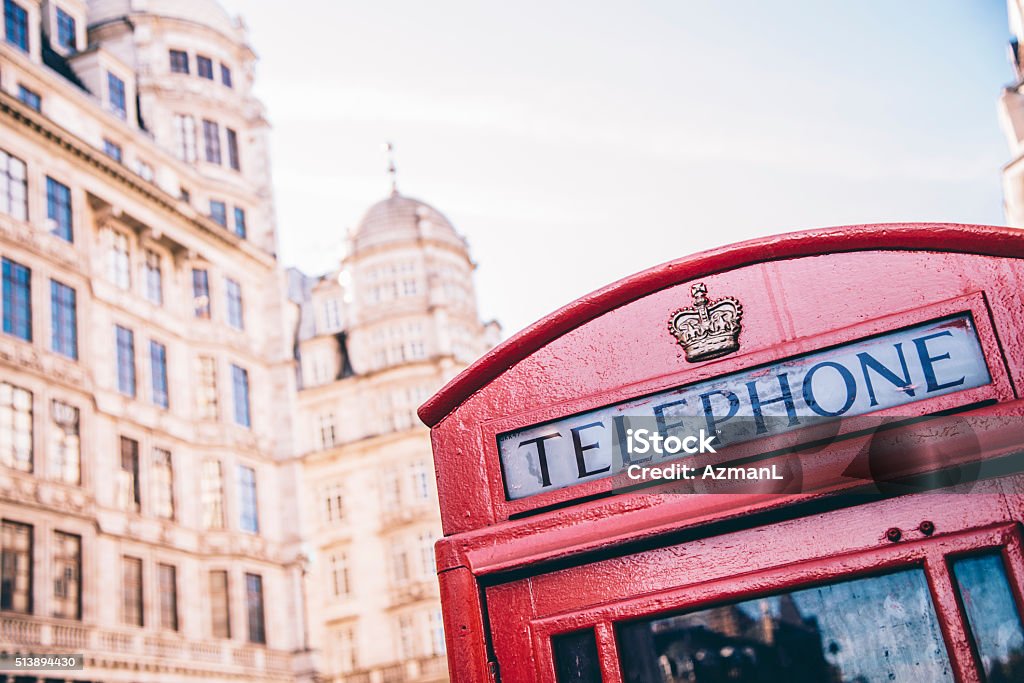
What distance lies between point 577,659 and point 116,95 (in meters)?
26.0

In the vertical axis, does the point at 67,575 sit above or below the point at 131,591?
above

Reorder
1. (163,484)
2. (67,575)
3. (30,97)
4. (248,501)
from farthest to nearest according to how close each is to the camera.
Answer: (248,501), (163,484), (30,97), (67,575)

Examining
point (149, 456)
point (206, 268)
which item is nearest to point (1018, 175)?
point (206, 268)

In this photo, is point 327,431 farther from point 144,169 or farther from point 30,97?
point 30,97

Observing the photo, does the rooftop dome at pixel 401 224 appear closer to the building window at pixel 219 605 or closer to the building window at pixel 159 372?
→ the building window at pixel 159 372

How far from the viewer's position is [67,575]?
1944 cm

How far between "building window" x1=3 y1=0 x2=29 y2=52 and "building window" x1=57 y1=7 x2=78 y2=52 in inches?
92.5

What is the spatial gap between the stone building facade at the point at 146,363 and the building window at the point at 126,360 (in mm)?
47

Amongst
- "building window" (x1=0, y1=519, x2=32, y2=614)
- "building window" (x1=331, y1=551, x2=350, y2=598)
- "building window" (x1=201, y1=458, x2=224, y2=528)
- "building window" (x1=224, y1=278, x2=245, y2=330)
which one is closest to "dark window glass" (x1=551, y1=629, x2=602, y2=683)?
"building window" (x1=0, y1=519, x2=32, y2=614)

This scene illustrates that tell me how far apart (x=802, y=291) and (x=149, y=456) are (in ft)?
71.2

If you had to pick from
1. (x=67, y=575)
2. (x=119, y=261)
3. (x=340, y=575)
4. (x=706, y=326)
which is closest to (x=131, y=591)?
(x=67, y=575)

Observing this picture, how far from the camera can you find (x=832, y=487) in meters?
2.62

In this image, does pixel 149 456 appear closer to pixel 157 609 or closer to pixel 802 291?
pixel 157 609

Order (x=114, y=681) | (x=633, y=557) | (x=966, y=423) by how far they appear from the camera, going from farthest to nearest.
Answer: (x=114, y=681), (x=633, y=557), (x=966, y=423)
